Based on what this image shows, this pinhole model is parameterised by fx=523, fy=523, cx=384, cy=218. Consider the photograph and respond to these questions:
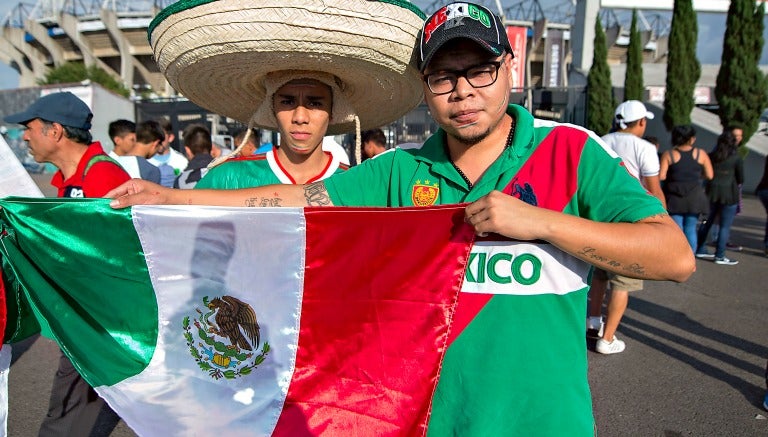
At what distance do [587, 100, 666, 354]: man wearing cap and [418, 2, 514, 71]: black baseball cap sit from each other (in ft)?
11.5

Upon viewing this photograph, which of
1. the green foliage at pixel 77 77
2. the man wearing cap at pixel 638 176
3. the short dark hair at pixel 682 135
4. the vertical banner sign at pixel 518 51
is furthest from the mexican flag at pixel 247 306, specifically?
the green foliage at pixel 77 77

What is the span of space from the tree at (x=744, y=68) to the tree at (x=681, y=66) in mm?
2424

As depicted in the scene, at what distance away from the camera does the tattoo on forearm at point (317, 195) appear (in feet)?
6.21

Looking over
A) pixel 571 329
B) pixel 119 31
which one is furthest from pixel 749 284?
pixel 119 31

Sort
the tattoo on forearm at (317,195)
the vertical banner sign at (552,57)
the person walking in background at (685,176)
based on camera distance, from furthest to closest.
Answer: the vertical banner sign at (552,57) → the person walking in background at (685,176) → the tattoo on forearm at (317,195)

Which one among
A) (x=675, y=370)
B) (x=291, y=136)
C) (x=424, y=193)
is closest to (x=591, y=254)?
(x=424, y=193)

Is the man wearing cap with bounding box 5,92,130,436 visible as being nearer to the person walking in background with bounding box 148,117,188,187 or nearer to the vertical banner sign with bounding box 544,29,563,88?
the person walking in background with bounding box 148,117,188,187

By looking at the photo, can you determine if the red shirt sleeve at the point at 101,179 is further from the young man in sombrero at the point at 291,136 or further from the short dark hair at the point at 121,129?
the short dark hair at the point at 121,129

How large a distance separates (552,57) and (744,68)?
12.1 m

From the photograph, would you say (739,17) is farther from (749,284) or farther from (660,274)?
(660,274)

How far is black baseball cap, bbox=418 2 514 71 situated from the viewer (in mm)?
1507

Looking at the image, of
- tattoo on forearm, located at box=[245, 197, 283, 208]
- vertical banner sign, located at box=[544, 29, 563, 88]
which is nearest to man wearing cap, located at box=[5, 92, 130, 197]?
tattoo on forearm, located at box=[245, 197, 283, 208]

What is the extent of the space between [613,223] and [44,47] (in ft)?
214

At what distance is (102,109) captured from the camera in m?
18.3
